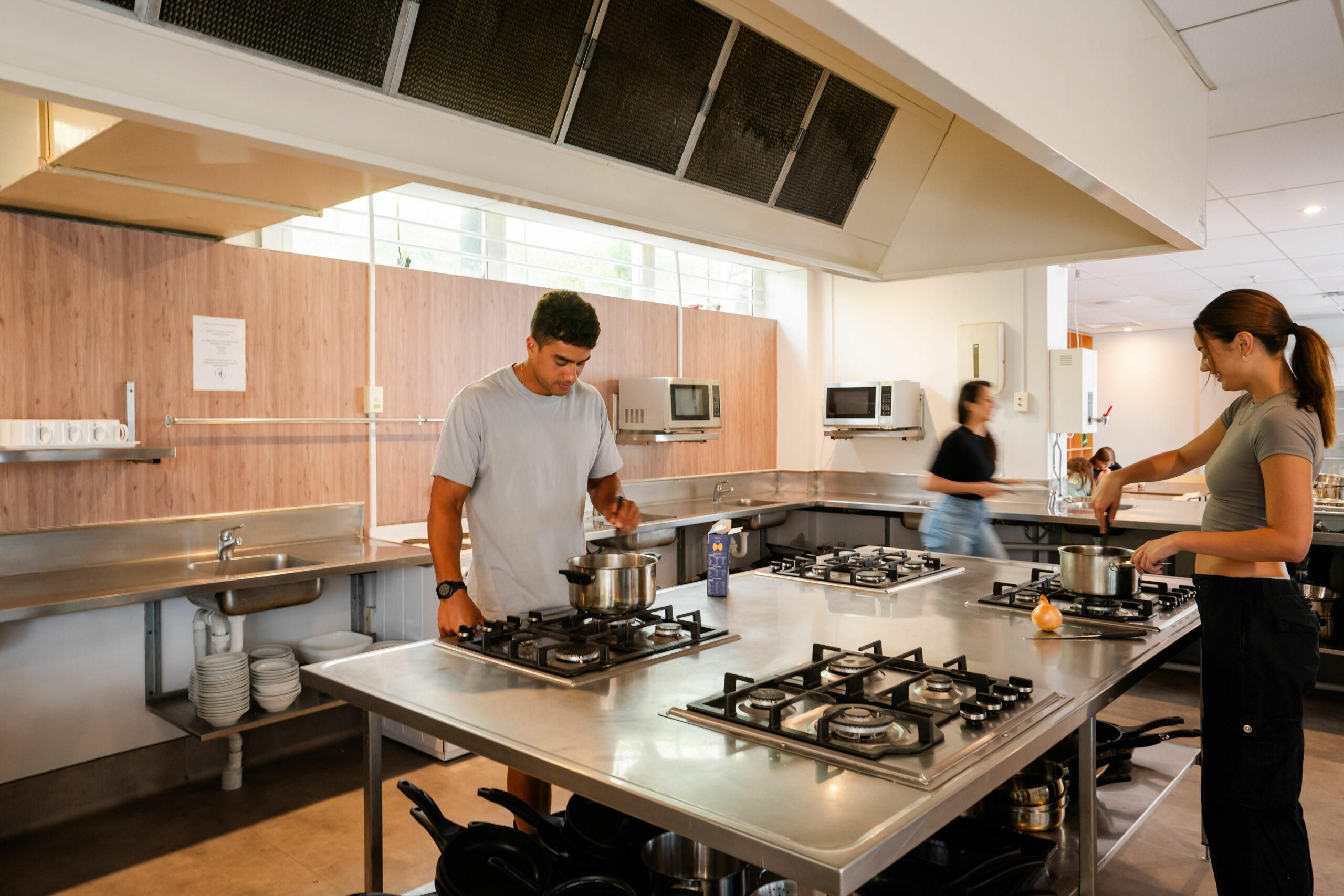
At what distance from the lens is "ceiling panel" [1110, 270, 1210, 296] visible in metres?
7.27

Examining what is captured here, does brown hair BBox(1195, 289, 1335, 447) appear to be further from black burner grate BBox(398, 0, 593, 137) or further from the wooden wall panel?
the wooden wall panel

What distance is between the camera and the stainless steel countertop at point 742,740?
110cm

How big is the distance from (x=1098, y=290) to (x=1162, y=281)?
22.9 inches

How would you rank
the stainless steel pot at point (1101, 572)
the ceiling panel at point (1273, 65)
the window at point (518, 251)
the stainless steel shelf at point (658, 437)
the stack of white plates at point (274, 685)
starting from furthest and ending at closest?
the stainless steel shelf at point (658, 437)
the window at point (518, 251)
the stack of white plates at point (274, 685)
the ceiling panel at point (1273, 65)
the stainless steel pot at point (1101, 572)

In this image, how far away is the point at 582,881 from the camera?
1423 mm

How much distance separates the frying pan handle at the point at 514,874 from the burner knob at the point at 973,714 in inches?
32.2

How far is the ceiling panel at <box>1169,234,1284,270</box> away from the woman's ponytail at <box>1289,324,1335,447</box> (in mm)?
4460

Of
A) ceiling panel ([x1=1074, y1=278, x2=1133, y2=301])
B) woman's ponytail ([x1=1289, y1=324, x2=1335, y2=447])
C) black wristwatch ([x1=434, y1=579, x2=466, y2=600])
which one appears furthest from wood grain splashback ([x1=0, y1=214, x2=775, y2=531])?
ceiling panel ([x1=1074, y1=278, x2=1133, y2=301])

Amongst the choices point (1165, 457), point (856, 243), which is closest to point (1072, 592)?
point (1165, 457)

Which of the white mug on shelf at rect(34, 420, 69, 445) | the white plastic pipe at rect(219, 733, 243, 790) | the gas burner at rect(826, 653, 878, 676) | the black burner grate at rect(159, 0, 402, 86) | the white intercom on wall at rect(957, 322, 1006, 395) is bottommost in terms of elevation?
the white plastic pipe at rect(219, 733, 243, 790)

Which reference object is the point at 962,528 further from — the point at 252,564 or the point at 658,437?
the point at 252,564

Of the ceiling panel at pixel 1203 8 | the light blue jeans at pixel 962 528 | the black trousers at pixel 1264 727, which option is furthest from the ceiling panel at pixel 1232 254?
the black trousers at pixel 1264 727

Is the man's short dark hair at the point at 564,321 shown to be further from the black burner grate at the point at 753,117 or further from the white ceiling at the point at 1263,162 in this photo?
the white ceiling at the point at 1263,162

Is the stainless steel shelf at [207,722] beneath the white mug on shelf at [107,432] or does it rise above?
beneath
